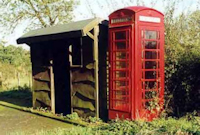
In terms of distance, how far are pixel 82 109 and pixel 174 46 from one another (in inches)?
129

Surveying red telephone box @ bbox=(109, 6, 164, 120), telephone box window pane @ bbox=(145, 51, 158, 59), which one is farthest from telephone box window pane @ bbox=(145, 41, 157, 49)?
telephone box window pane @ bbox=(145, 51, 158, 59)

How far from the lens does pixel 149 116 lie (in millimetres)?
6945

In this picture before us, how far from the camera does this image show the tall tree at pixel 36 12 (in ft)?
55.8

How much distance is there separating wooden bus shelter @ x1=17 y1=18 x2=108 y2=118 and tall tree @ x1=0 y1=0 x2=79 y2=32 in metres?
7.82

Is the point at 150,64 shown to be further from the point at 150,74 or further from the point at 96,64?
the point at 96,64

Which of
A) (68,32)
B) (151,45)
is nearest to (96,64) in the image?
(68,32)

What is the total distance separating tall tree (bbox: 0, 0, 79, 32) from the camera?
17.0 meters

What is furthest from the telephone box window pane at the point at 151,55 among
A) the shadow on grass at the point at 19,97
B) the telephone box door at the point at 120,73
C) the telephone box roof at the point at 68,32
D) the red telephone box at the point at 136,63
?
the shadow on grass at the point at 19,97

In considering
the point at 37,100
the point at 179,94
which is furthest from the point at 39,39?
the point at 179,94

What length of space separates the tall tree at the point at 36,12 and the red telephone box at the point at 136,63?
1083cm

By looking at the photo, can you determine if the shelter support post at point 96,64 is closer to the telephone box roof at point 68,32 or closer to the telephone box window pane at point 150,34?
the telephone box roof at point 68,32

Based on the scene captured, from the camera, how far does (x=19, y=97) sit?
12789 millimetres

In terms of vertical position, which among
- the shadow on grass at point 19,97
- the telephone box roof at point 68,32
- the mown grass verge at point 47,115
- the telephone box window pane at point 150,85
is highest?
the telephone box roof at point 68,32

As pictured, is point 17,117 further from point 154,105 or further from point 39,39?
point 154,105
